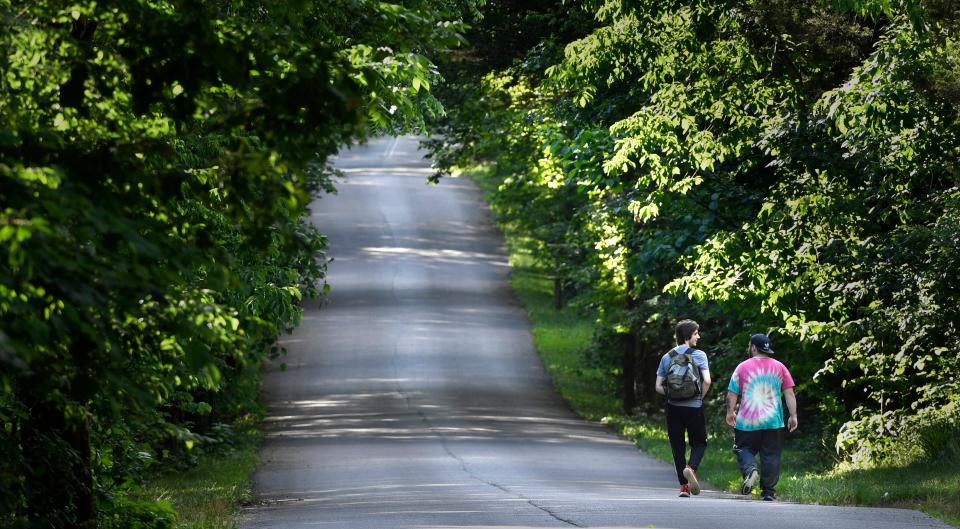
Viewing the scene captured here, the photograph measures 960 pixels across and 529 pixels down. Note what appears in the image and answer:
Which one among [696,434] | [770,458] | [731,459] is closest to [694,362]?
[696,434]

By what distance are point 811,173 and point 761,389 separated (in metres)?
3.59

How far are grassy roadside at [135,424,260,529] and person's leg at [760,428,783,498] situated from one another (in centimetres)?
488

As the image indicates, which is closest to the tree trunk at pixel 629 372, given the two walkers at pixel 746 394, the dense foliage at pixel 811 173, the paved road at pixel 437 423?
the paved road at pixel 437 423

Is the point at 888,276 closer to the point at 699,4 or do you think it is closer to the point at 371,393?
the point at 699,4

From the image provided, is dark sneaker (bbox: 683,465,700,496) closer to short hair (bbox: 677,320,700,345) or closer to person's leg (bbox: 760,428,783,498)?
person's leg (bbox: 760,428,783,498)

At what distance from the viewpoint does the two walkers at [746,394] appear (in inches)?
528

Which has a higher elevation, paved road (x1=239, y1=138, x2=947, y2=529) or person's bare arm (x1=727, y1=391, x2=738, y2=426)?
person's bare arm (x1=727, y1=391, x2=738, y2=426)

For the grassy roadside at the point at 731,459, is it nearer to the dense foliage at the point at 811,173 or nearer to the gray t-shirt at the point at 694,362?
the dense foliage at the point at 811,173

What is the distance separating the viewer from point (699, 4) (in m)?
16.9

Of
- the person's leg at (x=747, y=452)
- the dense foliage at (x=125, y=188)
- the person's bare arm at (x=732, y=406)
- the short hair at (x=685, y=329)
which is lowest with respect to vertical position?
the person's leg at (x=747, y=452)

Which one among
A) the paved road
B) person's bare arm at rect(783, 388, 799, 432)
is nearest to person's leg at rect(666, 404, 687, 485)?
the paved road

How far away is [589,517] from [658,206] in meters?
7.29

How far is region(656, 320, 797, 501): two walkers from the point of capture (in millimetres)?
13404

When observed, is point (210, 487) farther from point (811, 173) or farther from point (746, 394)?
point (811, 173)
